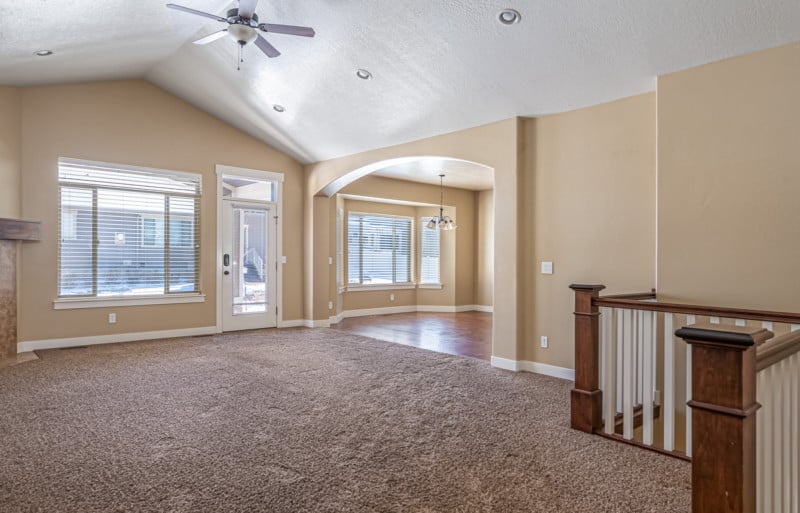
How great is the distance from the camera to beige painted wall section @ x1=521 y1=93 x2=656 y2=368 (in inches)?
168

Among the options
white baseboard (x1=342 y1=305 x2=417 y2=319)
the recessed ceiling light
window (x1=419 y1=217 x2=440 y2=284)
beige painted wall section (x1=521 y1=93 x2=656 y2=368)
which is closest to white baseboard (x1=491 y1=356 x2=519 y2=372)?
beige painted wall section (x1=521 y1=93 x2=656 y2=368)

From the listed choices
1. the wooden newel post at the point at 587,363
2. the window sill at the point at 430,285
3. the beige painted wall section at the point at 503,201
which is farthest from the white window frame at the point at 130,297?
the wooden newel post at the point at 587,363

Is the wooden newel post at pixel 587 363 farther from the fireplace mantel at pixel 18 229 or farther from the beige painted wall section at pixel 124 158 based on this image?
the fireplace mantel at pixel 18 229

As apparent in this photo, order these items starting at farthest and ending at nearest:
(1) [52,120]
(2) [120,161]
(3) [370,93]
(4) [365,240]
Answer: (4) [365,240] < (2) [120,161] < (1) [52,120] < (3) [370,93]

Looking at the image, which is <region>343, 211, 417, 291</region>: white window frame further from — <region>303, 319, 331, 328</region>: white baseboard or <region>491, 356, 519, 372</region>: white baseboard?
<region>491, 356, 519, 372</region>: white baseboard

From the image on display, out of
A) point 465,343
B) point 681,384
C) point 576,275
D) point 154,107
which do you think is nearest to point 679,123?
point 576,275

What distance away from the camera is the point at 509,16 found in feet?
12.2

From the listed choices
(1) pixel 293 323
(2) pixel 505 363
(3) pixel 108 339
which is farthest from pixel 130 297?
(2) pixel 505 363

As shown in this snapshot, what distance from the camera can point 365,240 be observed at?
9945 millimetres

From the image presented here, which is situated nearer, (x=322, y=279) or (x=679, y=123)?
(x=679, y=123)

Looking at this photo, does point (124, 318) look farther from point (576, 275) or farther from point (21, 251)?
point (576, 275)

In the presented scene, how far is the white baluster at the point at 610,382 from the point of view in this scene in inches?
126

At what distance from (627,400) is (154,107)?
267 inches

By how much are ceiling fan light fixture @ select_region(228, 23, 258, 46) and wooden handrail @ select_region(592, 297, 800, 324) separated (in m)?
3.23
